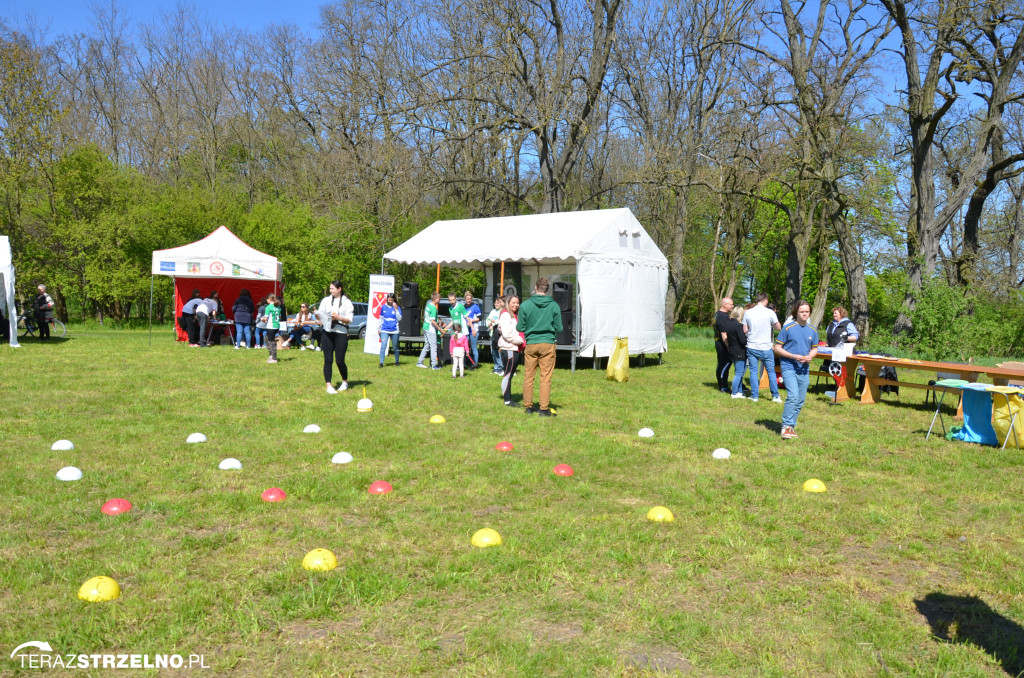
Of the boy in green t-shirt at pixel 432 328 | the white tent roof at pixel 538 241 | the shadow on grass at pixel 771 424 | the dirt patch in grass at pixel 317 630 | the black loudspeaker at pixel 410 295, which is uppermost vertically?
the white tent roof at pixel 538 241

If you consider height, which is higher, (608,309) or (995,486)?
(608,309)

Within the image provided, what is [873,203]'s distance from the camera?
2123 cm

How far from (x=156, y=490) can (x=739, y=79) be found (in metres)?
20.6

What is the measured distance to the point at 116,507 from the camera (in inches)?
189

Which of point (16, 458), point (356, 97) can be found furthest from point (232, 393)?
point (356, 97)

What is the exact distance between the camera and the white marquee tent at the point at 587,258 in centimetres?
1486

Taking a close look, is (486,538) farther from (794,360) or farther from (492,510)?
(794,360)

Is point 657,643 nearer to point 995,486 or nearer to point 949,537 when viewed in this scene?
point 949,537

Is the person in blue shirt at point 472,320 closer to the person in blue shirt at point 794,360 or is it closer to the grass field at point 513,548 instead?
the grass field at point 513,548

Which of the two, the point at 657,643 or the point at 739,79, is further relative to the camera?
the point at 739,79

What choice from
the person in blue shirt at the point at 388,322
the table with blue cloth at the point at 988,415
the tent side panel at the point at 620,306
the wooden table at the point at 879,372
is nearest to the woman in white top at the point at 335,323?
the person in blue shirt at the point at 388,322

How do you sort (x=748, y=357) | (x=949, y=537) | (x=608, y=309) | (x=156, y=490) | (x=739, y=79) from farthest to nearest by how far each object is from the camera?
(x=739, y=79) → (x=608, y=309) → (x=748, y=357) → (x=156, y=490) → (x=949, y=537)

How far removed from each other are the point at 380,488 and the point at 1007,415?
7.31m

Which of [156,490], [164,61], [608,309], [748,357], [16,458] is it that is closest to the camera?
[156,490]
